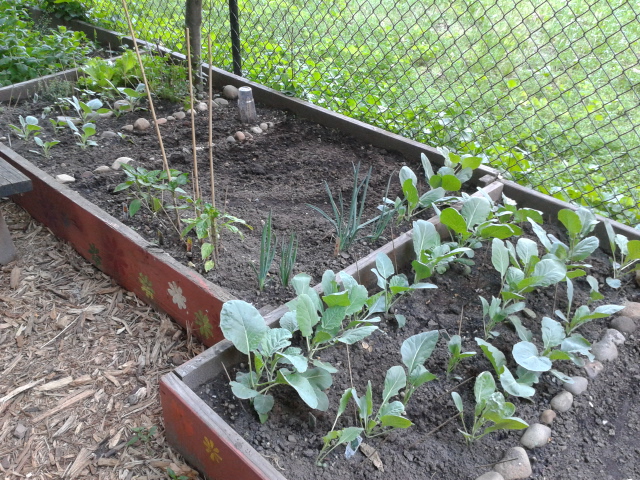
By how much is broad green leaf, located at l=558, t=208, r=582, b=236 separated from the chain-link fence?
22.1 inches

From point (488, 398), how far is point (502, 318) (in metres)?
0.41

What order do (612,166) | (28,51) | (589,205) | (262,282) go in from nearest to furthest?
(262,282)
(589,205)
(612,166)
(28,51)

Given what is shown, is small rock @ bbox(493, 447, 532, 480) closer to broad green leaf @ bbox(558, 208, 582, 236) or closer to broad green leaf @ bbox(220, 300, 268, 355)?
broad green leaf @ bbox(220, 300, 268, 355)

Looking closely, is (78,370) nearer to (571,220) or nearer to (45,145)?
(45,145)

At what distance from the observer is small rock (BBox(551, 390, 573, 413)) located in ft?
5.80

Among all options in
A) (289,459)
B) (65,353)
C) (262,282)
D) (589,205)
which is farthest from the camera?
(589,205)

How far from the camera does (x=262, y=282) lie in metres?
2.05

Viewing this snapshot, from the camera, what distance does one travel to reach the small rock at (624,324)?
2059 millimetres

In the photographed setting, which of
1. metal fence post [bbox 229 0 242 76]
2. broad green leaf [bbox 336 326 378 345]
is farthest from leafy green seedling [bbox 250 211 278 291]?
metal fence post [bbox 229 0 242 76]

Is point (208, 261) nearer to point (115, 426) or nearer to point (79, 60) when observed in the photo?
point (115, 426)

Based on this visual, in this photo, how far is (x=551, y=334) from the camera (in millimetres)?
1862

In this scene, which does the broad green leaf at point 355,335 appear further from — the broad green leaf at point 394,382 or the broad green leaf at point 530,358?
the broad green leaf at point 530,358

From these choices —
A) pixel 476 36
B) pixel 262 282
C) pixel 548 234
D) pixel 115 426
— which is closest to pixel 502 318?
pixel 548 234

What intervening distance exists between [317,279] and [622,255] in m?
1.21
